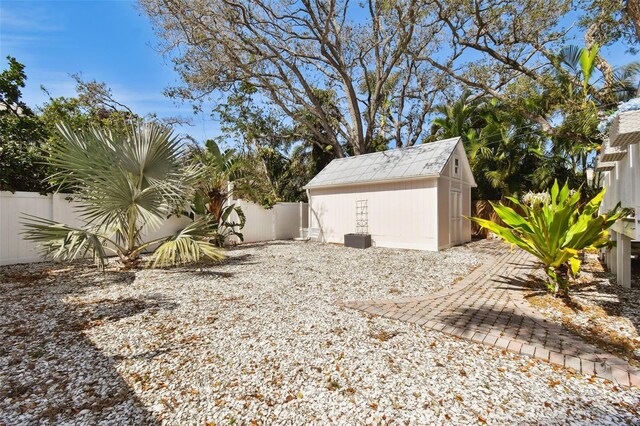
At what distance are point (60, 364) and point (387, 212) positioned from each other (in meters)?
→ 10.2

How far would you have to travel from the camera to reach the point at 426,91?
19.6 meters

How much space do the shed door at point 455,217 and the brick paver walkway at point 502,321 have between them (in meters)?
5.45

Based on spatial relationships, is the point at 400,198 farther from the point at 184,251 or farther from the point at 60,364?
the point at 60,364

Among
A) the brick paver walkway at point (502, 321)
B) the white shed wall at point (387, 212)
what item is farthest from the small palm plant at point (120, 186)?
the white shed wall at point (387, 212)

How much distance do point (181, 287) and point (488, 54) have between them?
576 inches

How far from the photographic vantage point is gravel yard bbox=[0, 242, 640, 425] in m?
2.16

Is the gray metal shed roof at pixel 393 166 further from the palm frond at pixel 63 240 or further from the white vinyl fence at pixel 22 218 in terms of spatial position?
the palm frond at pixel 63 240

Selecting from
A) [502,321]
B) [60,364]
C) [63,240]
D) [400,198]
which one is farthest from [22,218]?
[400,198]

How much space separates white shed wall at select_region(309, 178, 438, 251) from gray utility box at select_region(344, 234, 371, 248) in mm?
456

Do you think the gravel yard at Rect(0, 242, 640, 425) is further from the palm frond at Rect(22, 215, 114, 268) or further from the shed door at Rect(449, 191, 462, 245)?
the shed door at Rect(449, 191, 462, 245)

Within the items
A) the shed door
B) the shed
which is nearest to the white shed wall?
the shed

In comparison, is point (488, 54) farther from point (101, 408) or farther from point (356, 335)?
point (101, 408)

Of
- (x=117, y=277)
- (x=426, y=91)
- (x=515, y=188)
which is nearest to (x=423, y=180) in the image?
(x=515, y=188)

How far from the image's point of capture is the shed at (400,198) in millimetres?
10625
